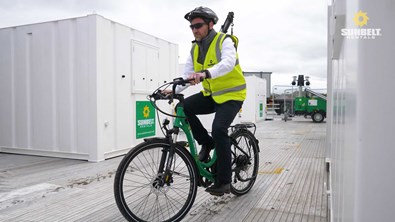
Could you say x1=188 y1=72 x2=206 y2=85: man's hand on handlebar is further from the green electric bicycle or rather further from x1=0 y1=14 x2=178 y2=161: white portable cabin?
x1=0 y1=14 x2=178 y2=161: white portable cabin

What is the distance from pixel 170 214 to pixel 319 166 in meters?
3.01

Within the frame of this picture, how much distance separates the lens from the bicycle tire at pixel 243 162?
357cm

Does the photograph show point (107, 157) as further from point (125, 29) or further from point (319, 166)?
point (319, 166)

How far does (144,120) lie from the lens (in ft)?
23.0

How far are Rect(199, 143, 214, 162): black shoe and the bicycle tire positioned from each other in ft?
1.18

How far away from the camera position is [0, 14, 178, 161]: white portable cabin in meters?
5.78

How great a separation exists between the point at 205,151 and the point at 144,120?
3963mm

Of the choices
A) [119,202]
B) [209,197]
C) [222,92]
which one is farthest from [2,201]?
[222,92]

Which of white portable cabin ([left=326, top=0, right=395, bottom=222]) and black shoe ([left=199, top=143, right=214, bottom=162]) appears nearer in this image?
white portable cabin ([left=326, top=0, right=395, bottom=222])

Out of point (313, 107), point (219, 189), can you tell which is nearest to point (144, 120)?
point (219, 189)

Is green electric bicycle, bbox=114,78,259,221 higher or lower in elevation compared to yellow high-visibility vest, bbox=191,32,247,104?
lower

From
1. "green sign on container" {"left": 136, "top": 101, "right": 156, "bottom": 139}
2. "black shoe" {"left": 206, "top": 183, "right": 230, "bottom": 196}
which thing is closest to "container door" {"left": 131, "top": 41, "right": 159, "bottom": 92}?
"green sign on container" {"left": 136, "top": 101, "right": 156, "bottom": 139}

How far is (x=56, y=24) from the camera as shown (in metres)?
Result: 6.05

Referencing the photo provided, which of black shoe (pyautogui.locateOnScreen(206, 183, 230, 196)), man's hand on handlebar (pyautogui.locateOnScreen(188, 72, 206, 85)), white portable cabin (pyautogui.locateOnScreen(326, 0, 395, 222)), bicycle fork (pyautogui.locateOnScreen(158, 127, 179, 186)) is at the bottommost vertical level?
black shoe (pyautogui.locateOnScreen(206, 183, 230, 196))
